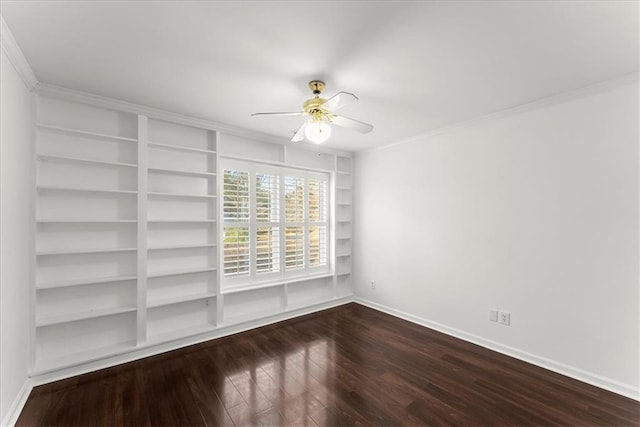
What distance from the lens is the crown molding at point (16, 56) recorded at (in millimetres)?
1686

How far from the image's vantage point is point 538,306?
2.72 m

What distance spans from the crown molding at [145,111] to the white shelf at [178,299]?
6.45 feet

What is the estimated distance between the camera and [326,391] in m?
2.29

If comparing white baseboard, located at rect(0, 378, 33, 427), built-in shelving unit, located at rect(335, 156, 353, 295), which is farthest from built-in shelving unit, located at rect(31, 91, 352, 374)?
built-in shelving unit, located at rect(335, 156, 353, 295)

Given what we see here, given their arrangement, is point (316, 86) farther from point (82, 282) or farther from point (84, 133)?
point (82, 282)

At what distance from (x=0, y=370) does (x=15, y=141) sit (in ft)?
5.09

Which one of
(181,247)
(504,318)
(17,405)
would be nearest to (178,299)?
(181,247)

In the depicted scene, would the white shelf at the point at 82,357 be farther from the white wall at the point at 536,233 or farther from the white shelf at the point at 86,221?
the white wall at the point at 536,233

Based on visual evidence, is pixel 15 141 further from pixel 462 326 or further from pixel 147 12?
pixel 462 326

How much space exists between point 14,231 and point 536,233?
4.40 m

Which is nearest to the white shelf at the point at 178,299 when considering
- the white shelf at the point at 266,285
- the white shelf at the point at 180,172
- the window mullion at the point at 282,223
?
the white shelf at the point at 266,285

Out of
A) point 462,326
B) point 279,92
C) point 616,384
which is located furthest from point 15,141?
point 616,384

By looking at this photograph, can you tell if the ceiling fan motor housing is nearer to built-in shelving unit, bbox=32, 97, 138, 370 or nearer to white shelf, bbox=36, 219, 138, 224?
built-in shelving unit, bbox=32, 97, 138, 370

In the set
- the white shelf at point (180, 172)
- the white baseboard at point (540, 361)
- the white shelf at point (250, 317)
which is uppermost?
the white shelf at point (180, 172)
